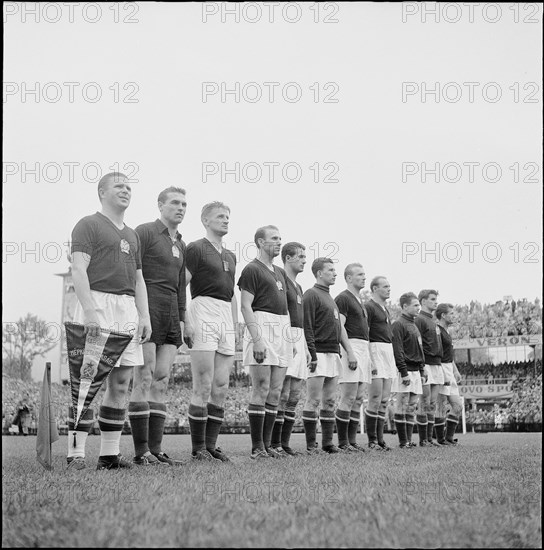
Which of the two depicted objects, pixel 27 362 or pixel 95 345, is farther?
pixel 27 362

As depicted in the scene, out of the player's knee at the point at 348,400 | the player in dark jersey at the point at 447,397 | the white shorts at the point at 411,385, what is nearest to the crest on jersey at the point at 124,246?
the player's knee at the point at 348,400

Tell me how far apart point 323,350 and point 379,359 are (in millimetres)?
1707

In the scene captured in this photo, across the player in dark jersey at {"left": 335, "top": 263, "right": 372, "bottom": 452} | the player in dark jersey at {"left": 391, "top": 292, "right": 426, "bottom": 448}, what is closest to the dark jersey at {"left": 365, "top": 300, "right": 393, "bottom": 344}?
the player in dark jersey at {"left": 335, "top": 263, "right": 372, "bottom": 452}

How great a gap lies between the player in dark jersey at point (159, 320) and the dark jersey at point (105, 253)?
616mm

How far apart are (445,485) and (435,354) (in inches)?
340

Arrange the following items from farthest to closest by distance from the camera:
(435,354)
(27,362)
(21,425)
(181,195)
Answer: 1. (27,362)
2. (21,425)
3. (435,354)
4. (181,195)

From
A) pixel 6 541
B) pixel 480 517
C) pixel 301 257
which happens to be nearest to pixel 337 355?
pixel 301 257

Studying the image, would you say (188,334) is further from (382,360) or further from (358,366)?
(382,360)

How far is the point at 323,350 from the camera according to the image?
32.1ft

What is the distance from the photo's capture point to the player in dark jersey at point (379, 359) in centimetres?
1115

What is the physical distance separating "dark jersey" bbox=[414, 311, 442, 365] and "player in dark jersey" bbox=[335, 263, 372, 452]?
2358mm

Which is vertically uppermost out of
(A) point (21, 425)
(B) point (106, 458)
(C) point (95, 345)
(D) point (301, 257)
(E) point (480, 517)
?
(D) point (301, 257)

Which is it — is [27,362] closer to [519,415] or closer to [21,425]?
[21,425]

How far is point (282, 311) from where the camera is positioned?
8.50 metres
